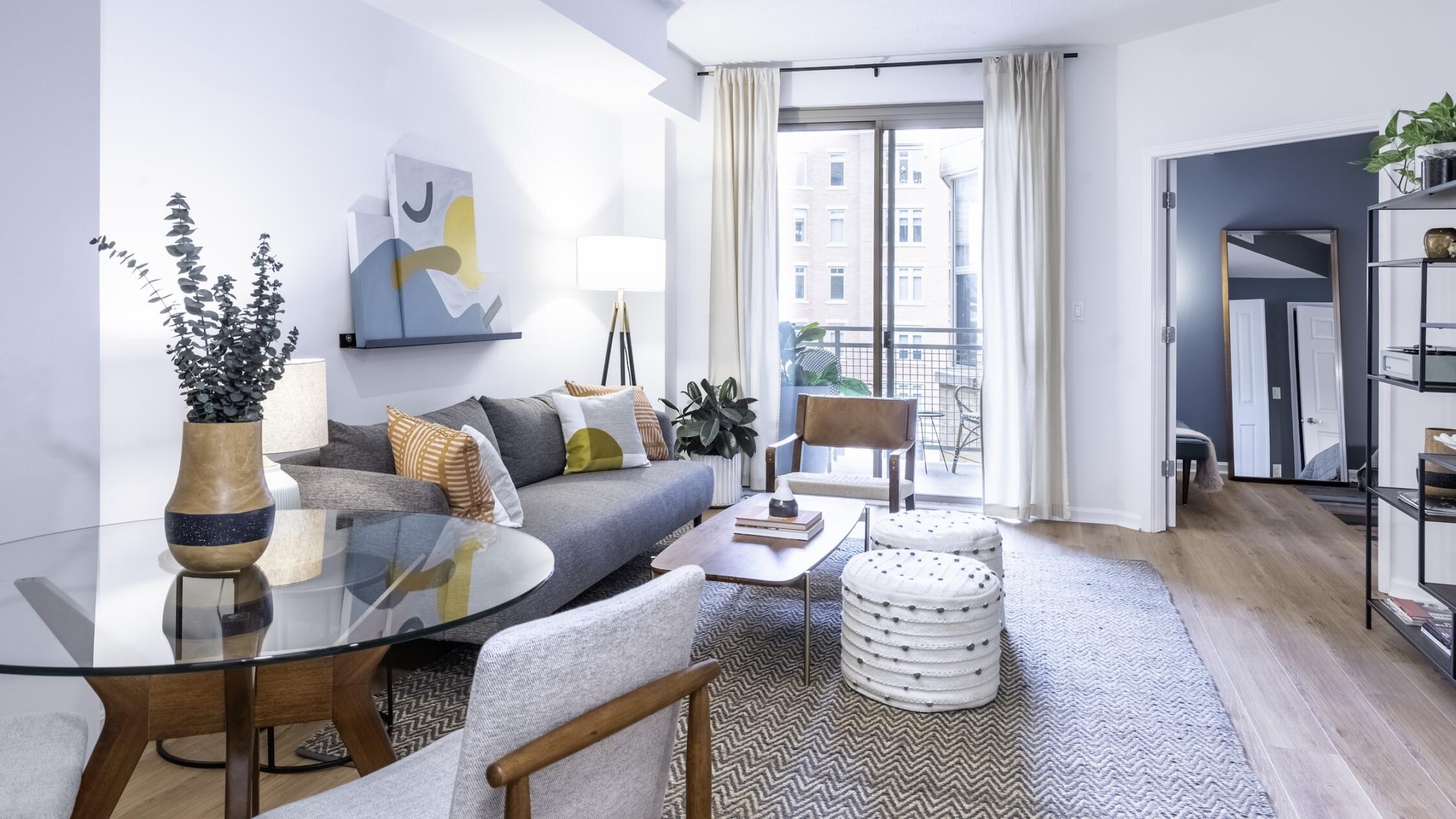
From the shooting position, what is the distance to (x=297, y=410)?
2.68m

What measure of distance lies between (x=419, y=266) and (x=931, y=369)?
308cm

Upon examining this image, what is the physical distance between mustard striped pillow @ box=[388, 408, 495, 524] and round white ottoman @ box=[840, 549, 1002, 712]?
115 centimetres

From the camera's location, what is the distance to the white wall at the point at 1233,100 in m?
3.82

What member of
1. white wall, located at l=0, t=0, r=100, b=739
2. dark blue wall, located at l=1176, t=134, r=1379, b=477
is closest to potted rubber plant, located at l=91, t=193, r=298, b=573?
white wall, located at l=0, t=0, r=100, b=739

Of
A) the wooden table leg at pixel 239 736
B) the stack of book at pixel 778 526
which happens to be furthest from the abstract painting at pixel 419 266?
the wooden table leg at pixel 239 736

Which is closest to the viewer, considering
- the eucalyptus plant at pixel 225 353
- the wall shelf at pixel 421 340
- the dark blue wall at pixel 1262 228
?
the eucalyptus plant at pixel 225 353

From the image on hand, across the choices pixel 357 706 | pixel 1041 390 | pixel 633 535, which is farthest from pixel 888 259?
pixel 357 706

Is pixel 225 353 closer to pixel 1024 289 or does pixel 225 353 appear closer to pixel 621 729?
pixel 621 729

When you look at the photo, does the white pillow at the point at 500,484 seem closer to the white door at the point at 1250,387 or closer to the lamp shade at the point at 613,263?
the lamp shade at the point at 613,263

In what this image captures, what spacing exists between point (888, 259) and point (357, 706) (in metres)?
4.38

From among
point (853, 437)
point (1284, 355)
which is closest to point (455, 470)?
point (853, 437)

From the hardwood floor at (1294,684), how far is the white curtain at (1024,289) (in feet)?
1.34

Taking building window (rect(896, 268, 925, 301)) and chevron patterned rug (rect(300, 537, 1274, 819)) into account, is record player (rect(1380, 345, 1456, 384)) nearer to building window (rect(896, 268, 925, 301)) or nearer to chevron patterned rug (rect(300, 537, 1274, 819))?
chevron patterned rug (rect(300, 537, 1274, 819))

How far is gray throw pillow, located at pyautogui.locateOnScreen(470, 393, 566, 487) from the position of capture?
397cm
